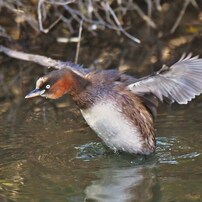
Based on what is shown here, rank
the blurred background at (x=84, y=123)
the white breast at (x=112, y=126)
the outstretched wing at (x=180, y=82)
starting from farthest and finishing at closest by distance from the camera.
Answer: the white breast at (x=112, y=126)
the outstretched wing at (x=180, y=82)
the blurred background at (x=84, y=123)

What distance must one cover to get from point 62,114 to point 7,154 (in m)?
1.40

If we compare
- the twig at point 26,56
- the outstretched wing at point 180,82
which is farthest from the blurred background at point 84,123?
the outstretched wing at point 180,82

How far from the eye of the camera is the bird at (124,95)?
666 centimetres

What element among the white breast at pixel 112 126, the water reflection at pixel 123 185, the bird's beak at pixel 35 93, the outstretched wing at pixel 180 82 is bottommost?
the water reflection at pixel 123 185

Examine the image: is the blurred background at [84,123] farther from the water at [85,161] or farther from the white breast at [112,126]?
the white breast at [112,126]

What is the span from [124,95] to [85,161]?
70 cm

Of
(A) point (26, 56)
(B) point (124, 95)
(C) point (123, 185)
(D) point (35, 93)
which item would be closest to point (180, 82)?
(B) point (124, 95)

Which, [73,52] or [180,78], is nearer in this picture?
[180,78]

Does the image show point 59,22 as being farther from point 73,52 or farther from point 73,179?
point 73,179

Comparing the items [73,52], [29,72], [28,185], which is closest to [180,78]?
[28,185]

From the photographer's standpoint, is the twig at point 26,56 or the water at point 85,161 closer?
the water at point 85,161

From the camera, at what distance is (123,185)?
20.4 ft

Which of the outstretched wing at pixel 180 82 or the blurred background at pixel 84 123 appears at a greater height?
the outstretched wing at pixel 180 82

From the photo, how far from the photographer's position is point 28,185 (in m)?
6.23
